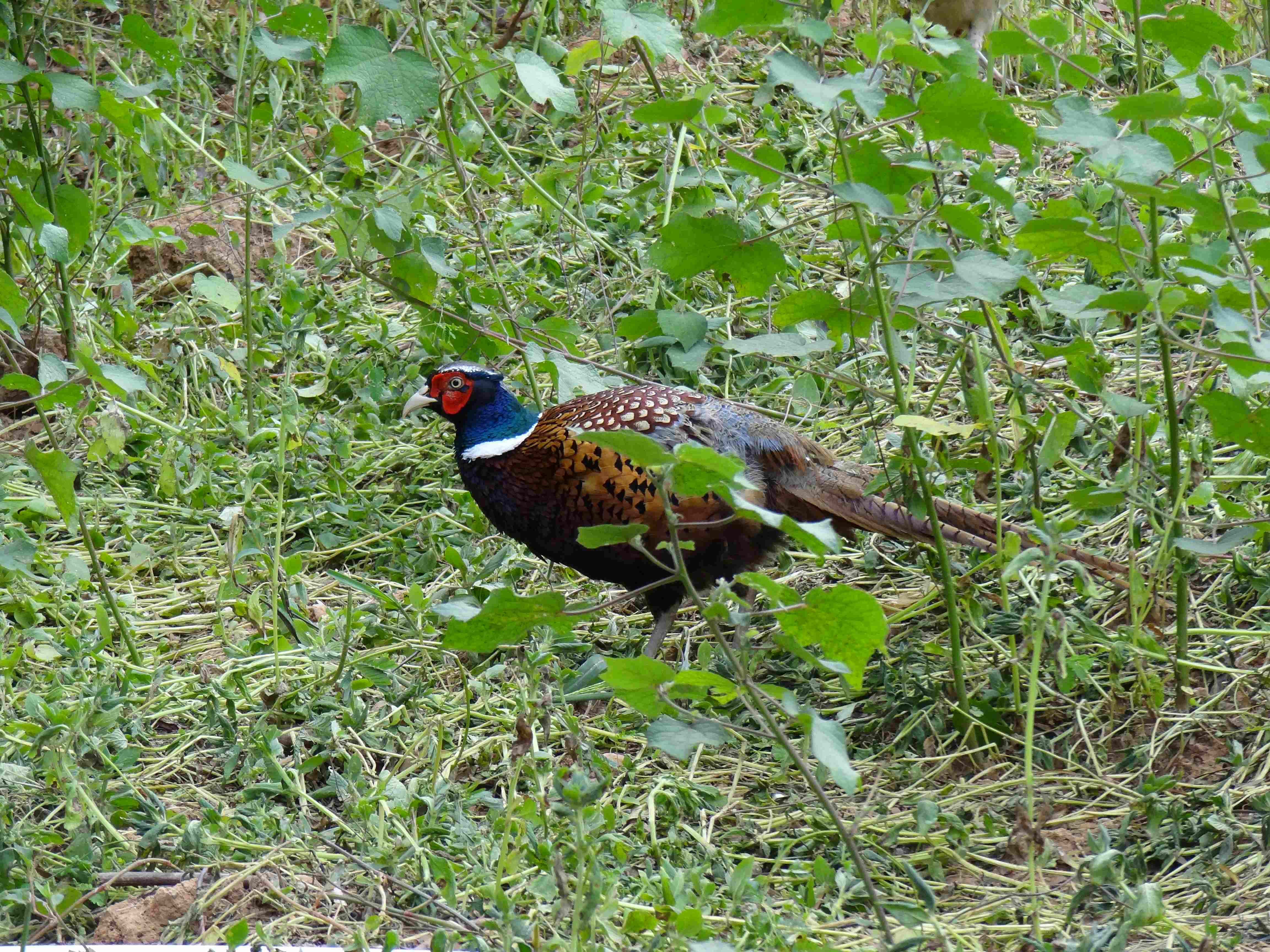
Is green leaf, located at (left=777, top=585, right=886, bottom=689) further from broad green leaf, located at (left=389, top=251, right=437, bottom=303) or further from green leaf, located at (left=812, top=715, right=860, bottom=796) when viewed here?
broad green leaf, located at (left=389, top=251, right=437, bottom=303)

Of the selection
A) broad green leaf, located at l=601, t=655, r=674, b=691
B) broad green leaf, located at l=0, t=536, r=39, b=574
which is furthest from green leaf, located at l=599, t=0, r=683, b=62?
broad green leaf, located at l=0, t=536, r=39, b=574

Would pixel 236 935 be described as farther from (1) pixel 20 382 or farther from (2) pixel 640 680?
(1) pixel 20 382

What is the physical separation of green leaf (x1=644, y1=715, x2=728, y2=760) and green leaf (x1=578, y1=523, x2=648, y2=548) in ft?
0.98

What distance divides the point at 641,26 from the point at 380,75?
47 cm

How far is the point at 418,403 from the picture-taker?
13.1 feet

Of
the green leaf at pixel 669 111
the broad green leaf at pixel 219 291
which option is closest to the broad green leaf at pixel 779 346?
the green leaf at pixel 669 111

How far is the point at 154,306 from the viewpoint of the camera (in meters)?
5.18

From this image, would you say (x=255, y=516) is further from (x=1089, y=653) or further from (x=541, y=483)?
(x=1089, y=653)

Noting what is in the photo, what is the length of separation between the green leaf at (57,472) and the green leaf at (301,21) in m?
0.94

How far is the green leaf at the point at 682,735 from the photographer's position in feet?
6.91

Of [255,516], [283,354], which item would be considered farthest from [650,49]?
[283,354]

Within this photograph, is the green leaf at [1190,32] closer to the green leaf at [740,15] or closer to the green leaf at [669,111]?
the green leaf at [740,15]

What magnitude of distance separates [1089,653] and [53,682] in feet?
7.80

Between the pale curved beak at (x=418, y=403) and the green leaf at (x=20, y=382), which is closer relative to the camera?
the green leaf at (x=20, y=382)
